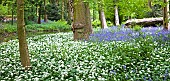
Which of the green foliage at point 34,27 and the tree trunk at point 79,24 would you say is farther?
the green foliage at point 34,27

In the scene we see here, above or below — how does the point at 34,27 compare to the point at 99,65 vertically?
below

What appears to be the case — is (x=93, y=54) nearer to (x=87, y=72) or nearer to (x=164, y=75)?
(x=87, y=72)

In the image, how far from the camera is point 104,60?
891 centimetres

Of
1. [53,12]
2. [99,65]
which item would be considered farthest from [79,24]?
[53,12]

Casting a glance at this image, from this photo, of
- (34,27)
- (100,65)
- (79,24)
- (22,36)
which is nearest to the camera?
(100,65)

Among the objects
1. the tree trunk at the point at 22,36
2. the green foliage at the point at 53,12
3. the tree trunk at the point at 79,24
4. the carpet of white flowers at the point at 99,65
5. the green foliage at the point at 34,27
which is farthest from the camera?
the green foliage at the point at 53,12

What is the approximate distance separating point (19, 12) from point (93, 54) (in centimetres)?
290

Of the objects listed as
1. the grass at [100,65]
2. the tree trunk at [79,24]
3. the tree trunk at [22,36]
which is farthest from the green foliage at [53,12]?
the tree trunk at [22,36]

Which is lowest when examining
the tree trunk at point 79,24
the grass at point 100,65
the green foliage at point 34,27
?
the green foliage at point 34,27

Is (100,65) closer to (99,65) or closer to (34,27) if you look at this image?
(99,65)

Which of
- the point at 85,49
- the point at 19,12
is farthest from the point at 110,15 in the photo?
the point at 19,12

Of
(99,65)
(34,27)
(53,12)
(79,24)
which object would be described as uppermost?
(79,24)

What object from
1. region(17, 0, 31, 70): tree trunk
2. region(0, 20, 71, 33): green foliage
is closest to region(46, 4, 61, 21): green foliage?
region(0, 20, 71, 33): green foliage

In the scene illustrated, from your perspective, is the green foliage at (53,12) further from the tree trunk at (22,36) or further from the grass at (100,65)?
the tree trunk at (22,36)
